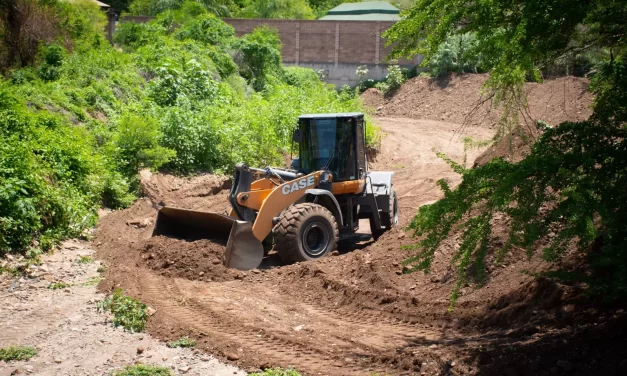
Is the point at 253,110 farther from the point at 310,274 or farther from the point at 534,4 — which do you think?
the point at 534,4

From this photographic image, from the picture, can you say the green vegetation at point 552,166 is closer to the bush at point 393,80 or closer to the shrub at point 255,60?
the shrub at point 255,60

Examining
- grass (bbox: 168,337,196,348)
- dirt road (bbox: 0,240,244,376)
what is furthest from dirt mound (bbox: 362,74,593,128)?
grass (bbox: 168,337,196,348)

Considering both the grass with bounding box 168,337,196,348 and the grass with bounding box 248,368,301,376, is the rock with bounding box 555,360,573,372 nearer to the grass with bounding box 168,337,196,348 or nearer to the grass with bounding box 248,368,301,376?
the grass with bounding box 248,368,301,376

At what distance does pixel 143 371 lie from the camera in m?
7.71

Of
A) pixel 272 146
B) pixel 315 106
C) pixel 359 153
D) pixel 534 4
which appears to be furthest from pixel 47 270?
pixel 315 106

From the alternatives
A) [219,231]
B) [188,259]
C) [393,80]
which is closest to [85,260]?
[188,259]

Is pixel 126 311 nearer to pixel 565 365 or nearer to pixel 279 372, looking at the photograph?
pixel 279 372

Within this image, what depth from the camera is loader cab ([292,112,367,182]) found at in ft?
43.8

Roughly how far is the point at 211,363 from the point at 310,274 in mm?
3468

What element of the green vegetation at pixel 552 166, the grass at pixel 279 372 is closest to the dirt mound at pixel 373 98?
the green vegetation at pixel 552 166

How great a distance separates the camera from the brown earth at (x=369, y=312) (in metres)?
7.54

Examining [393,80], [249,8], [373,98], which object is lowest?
[373,98]

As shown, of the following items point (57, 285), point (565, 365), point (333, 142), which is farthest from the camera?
point (333, 142)

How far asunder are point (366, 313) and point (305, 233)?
105 inches
